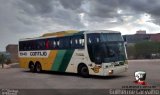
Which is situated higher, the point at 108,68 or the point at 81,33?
the point at 81,33

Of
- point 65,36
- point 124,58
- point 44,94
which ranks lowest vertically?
point 44,94

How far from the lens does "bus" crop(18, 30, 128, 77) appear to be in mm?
21109

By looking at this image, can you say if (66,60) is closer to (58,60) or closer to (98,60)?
(58,60)

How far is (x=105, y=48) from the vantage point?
21.1m

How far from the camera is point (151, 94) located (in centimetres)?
1361

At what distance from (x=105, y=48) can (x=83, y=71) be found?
7.74ft

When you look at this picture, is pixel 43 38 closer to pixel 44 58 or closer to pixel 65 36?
pixel 44 58

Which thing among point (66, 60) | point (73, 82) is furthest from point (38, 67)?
point (73, 82)

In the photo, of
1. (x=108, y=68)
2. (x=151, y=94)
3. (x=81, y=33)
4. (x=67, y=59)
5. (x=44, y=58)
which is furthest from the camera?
(x=44, y=58)

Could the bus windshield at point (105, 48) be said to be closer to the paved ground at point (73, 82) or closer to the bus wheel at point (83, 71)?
the bus wheel at point (83, 71)

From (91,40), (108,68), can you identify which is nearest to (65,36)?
(91,40)

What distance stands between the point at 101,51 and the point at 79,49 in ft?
6.83

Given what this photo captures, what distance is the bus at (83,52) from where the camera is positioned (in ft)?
69.3

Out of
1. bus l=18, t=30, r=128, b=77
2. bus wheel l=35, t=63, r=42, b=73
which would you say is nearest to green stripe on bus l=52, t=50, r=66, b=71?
bus l=18, t=30, r=128, b=77
